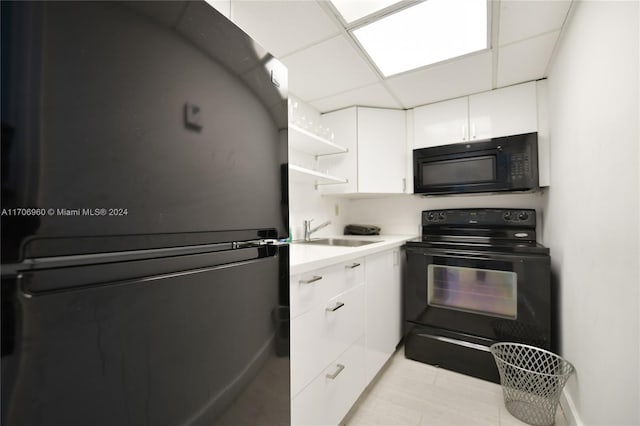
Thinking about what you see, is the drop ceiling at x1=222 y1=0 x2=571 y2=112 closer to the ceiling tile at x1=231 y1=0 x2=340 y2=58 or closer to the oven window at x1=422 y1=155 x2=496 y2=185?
the ceiling tile at x1=231 y1=0 x2=340 y2=58

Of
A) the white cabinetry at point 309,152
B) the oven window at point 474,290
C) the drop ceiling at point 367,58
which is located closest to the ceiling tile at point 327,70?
the drop ceiling at point 367,58

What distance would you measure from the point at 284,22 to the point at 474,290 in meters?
2.11

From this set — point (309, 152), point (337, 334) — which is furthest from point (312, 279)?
point (309, 152)

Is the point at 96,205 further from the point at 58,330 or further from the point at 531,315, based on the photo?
the point at 531,315

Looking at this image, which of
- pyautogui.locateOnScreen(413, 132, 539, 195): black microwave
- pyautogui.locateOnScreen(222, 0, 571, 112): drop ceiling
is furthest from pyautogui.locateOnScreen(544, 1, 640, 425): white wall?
pyautogui.locateOnScreen(413, 132, 539, 195): black microwave

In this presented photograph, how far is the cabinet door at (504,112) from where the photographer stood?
2018 mm

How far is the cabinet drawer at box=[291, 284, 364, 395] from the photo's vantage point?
1.03 metres

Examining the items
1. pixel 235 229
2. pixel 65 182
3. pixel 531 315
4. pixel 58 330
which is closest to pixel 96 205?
pixel 65 182

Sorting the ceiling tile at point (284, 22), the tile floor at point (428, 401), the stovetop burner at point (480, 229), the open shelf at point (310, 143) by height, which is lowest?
the tile floor at point (428, 401)

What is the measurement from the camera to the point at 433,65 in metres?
1.79

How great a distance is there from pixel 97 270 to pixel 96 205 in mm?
114

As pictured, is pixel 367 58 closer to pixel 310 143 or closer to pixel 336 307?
pixel 310 143

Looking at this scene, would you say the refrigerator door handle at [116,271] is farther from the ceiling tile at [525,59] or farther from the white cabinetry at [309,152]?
the ceiling tile at [525,59]

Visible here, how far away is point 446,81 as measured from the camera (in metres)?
2.00
